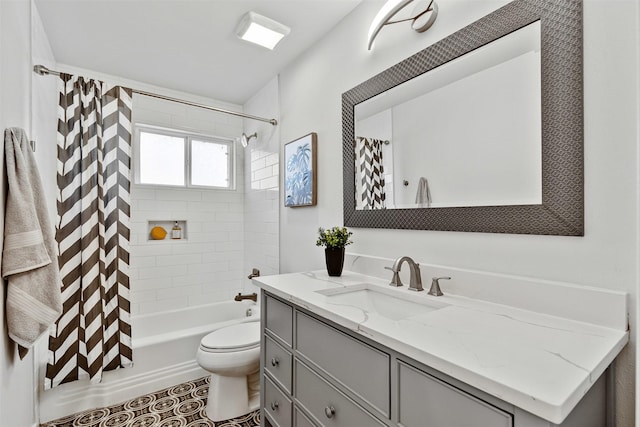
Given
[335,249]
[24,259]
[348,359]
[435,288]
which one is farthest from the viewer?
[335,249]

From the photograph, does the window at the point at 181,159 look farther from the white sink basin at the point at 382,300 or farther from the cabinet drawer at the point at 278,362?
the white sink basin at the point at 382,300

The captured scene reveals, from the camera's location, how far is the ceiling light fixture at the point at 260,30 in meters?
1.88

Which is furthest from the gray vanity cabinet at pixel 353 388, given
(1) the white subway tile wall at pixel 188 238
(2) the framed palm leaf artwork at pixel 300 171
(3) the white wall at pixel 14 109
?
(1) the white subway tile wall at pixel 188 238

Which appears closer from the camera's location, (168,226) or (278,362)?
(278,362)

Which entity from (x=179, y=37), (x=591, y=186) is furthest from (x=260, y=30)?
(x=591, y=186)

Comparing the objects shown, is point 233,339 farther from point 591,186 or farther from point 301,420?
point 591,186

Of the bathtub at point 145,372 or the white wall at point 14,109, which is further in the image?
the bathtub at point 145,372

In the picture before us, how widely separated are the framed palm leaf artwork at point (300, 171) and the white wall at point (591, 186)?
49cm

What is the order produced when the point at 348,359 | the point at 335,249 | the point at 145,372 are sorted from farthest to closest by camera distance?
the point at 145,372 < the point at 335,249 < the point at 348,359

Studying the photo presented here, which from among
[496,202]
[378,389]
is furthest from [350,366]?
[496,202]

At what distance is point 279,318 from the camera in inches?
57.9

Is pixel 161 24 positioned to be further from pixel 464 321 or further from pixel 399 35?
pixel 464 321

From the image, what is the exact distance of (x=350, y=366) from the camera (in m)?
1.04

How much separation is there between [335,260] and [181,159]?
85.7 inches
